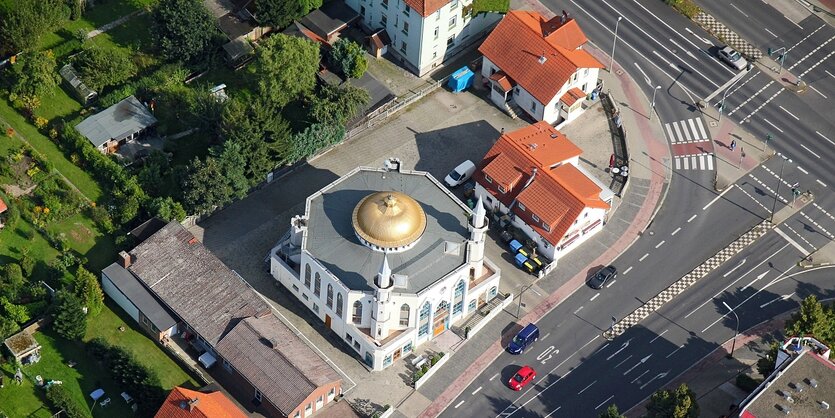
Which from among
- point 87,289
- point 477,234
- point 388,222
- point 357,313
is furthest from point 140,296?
point 477,234

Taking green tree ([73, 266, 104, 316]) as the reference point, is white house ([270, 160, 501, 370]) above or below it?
above

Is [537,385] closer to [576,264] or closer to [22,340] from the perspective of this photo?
[576,264]

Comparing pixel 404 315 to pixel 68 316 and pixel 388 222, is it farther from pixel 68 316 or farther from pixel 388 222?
pixel 68 316

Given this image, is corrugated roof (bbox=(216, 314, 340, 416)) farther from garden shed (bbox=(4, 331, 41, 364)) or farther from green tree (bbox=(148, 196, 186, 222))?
garden shed (bbox=(4, 331, 41, 364))


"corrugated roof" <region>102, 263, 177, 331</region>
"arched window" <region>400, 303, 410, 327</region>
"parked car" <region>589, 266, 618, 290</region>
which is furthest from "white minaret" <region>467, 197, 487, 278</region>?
"corrugated roof" <region>102, 263, 177, 331</region>

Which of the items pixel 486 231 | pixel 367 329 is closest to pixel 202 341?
pixel 367 329

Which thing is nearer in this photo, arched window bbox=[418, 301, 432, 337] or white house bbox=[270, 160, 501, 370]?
white house bbox=[270, 160, 501, 370]
